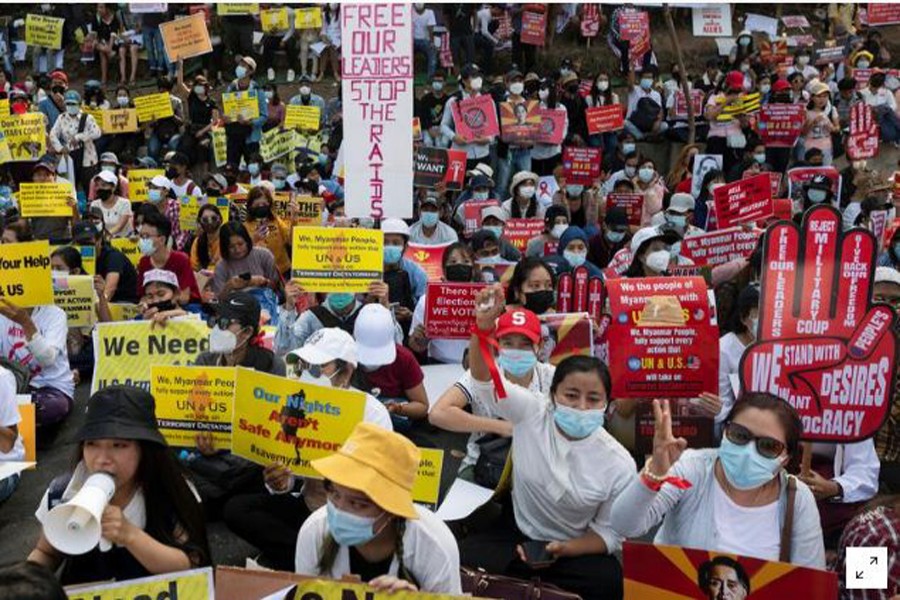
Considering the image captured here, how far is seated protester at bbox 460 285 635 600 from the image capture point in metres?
4.29

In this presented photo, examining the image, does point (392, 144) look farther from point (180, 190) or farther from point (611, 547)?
point (180, 190)

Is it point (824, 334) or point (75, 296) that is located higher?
point (824, 334)

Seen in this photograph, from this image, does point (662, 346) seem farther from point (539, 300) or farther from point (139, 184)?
point (139, 184)

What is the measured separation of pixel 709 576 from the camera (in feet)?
11.8

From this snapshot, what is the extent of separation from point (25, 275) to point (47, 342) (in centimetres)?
45

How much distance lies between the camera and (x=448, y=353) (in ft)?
25.4

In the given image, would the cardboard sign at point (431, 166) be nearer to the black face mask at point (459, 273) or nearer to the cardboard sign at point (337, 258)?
the black face mask at point (459, 273)

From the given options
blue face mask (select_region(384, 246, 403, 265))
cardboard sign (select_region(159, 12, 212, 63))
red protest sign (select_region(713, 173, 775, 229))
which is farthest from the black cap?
cardboard sign (select_region(159, 12, 212, 63))

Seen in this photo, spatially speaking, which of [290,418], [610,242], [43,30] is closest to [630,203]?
[610,242]

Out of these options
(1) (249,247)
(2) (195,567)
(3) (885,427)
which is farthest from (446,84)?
(2) (195,567)

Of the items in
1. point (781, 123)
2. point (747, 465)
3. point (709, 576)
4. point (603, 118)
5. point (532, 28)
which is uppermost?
point (532, 28)

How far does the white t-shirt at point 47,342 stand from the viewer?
6672 mm

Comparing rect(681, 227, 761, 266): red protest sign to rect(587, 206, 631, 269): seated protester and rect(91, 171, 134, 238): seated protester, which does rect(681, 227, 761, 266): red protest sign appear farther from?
rect(91, 171, 134, 238): seated protester

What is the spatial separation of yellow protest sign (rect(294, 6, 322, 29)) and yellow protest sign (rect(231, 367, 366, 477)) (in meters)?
17.2
